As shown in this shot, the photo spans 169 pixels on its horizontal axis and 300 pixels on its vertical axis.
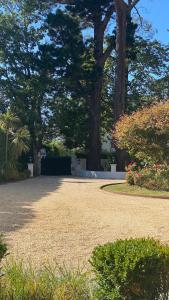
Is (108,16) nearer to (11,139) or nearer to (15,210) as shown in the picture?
(11,139)

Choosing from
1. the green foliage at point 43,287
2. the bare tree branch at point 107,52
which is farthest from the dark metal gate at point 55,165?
the green foliage at point 43,287

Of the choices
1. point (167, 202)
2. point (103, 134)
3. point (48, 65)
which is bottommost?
point (167, 202)

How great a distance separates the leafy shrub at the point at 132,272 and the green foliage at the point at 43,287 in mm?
218

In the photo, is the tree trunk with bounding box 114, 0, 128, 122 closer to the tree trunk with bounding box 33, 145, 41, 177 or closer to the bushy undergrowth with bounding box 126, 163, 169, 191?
the tree trunk with bounding box 33, 145, 41, 177

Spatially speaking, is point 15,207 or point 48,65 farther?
point 48,65

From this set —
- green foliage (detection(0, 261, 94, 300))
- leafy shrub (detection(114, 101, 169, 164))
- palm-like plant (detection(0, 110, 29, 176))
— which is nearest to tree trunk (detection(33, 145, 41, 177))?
palm-like plant (detection(0, 110, 29, 176))

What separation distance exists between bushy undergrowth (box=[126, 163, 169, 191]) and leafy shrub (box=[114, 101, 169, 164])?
Answer: 733 mm

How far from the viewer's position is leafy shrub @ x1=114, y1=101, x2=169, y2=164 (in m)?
20.4

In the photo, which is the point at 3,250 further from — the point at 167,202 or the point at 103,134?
the point at 103,134

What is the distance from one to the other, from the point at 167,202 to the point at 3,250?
1210 centimetres

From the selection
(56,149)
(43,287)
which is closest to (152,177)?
(43,287)

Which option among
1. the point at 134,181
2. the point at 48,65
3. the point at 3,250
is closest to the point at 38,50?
the point at 48,65

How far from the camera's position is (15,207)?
13523mm

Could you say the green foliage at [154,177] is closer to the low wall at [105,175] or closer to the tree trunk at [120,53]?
the low wall at [105,175]
